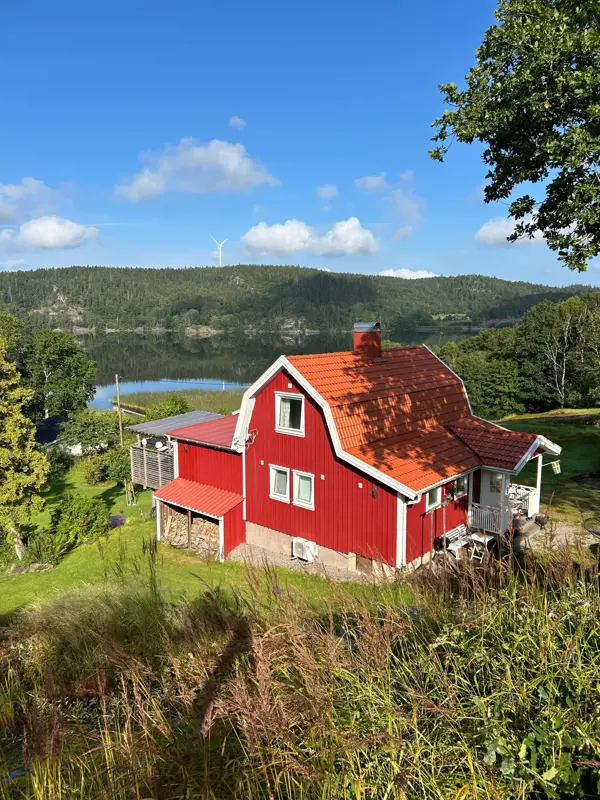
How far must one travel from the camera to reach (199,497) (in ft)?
62.0

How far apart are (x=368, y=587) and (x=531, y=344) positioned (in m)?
58.4

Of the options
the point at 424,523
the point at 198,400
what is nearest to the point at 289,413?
the point at 424,523

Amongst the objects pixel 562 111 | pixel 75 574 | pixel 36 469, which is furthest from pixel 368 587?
pixel 36 469

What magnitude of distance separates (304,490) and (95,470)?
19033mm

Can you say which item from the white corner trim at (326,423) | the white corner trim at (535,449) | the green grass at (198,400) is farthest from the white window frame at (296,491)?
the green grass at (198,400)

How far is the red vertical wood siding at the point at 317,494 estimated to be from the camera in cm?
1420

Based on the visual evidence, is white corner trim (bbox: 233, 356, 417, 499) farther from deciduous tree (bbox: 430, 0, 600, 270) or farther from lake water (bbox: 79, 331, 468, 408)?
lake water (bbox: 79, 331, 468, 408)

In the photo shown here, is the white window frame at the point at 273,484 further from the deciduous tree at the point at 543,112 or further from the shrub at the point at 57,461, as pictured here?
the shrub at the point at 57,461

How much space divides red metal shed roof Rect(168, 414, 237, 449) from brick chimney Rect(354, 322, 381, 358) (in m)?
5.77

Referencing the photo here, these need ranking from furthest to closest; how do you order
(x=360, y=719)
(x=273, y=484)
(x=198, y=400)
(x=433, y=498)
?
(x=198, y=400), (x=273, y=484), (x=433, y=498), (x=360, y=719)

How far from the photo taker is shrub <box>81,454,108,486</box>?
3031 cm

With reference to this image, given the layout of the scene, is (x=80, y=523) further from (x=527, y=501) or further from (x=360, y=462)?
(x=527, y=501)

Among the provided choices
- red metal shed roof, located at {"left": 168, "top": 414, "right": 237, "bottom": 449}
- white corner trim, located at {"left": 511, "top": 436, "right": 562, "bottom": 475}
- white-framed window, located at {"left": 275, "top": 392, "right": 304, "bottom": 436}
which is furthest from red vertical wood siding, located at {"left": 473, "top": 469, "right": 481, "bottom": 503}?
red metal shed roof, located at {"left": 168, "top": 414, "right": 237, "bottom": 449}

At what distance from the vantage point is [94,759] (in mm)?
3078
